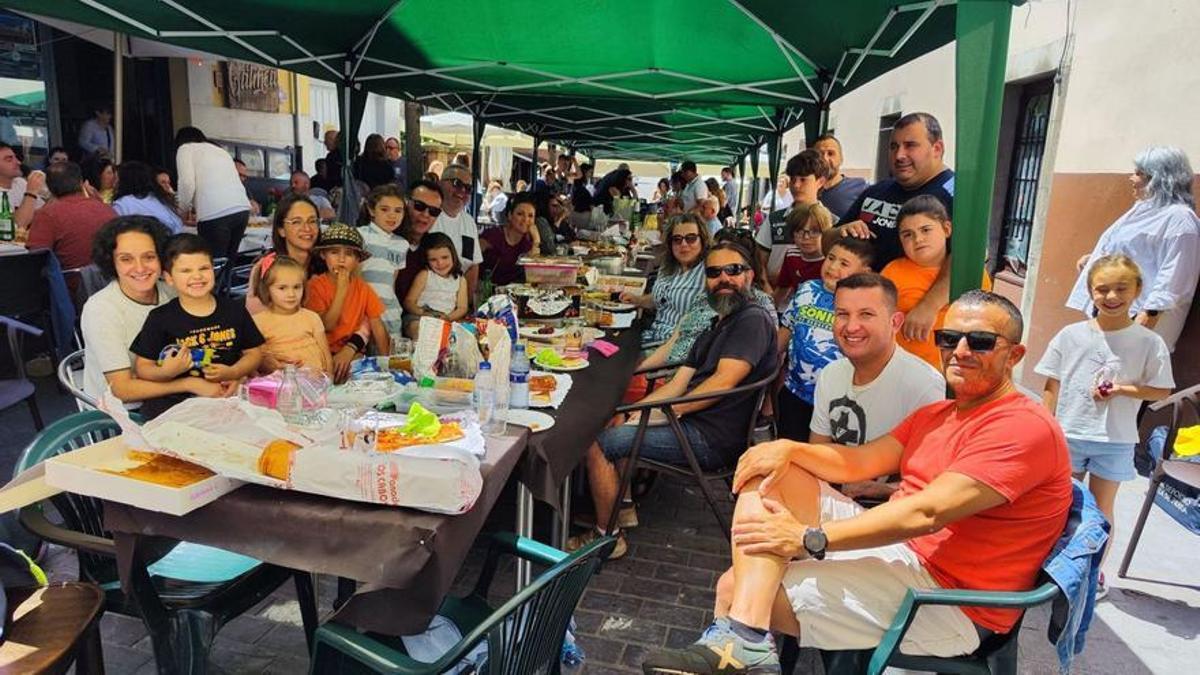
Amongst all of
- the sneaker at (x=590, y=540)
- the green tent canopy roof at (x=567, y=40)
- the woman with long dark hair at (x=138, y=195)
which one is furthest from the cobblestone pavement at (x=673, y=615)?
the green tent canopy roof at (x=567, y=40)

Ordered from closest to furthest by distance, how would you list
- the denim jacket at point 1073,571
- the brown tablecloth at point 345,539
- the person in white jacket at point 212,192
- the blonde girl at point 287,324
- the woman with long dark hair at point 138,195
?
the brown tablecloth at point 345,539 → the denim jacket at point 1073,571 → the blonde girl at point 287,324 → the woman with long dark hair at point 138,195 → the person in white jacket at point 212,192

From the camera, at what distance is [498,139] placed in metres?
17.9

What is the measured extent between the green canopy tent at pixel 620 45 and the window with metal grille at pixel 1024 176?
2.45m

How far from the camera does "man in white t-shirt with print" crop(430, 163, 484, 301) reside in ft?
18.5

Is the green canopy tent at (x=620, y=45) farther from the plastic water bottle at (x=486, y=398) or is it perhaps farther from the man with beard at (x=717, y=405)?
the plastic water bottle at (x=486, y=398)

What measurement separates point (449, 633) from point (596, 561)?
479mm

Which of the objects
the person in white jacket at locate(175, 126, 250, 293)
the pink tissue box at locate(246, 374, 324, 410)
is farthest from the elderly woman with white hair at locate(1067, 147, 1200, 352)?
the person in white jacket at locate(175, 126, 250, 293)

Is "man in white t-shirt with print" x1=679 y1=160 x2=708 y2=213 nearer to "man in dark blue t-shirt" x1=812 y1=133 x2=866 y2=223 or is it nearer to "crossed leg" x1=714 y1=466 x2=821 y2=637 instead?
"man in dark blue t-shirt" x1=812 y1=133 x2=866 y2=223

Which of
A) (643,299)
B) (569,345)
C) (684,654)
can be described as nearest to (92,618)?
(684,654)

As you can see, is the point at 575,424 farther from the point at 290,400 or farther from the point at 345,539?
the point at 345,539

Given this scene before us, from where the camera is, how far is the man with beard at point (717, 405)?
138 inches

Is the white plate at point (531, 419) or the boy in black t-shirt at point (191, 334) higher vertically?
the boy in black t-shirt at point (191, 334)

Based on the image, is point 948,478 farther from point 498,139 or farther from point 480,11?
point 498,139

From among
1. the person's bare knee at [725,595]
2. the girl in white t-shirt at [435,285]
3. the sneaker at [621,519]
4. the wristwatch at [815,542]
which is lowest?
the sneaker at [621,519]
